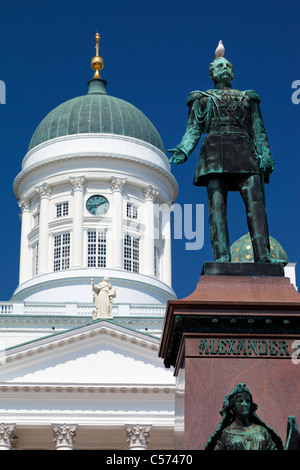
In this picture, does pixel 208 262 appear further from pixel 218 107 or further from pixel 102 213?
pixel 102 213

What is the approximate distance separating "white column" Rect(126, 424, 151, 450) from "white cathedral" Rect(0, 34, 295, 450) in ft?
0.21

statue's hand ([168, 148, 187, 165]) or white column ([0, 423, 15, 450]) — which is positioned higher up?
white column ([0, 423, 15, 450])

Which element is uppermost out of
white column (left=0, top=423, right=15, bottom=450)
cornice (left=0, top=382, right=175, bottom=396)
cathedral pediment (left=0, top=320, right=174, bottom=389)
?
cathedral pediment (left=0, top=320, right=174, bottom=389)

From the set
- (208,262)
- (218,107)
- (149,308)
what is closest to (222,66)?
(218,107)

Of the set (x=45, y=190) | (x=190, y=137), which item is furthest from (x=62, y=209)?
(x=190, y=137)

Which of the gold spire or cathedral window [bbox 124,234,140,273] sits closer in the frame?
cathedral window [bbox 124,234,140,273]

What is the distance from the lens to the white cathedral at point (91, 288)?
44406mm

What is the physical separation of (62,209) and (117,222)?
414cm

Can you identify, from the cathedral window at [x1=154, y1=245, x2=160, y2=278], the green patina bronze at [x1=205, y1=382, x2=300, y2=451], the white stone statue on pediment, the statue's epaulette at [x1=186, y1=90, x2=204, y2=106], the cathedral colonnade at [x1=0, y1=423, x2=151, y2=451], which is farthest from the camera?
the cathedral window at [x1=154, y1=245, x2=160, y2=278]

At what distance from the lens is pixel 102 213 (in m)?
63.0

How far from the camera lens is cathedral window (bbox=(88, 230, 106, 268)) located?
60.7 m

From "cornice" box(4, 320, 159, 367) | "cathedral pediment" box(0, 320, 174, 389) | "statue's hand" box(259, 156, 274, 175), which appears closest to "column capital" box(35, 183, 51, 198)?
"cathedral pediment" box(0, 320, 174, 389)

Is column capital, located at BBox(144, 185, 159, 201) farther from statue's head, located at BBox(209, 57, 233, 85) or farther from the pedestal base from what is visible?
the pedestal base

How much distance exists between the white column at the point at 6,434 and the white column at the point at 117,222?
1768 centimetres
